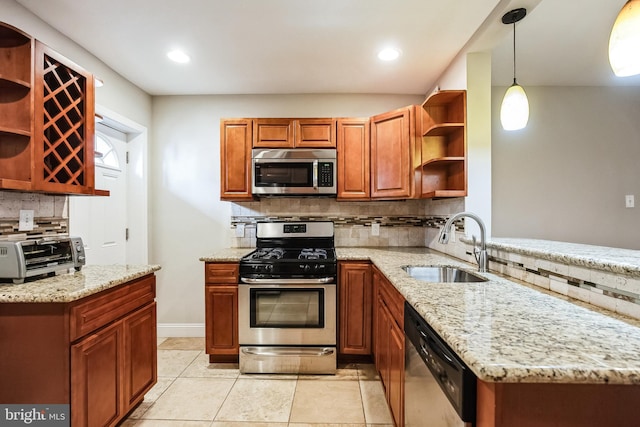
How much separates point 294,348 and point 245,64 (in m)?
2.34

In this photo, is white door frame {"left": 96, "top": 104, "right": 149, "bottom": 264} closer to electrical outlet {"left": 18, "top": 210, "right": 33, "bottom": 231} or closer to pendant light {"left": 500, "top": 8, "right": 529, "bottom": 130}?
electrical outlet {"left": 18, "top": 210, "right": 33, "bottom": 231}

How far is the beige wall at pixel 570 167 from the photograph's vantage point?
285 centimetres

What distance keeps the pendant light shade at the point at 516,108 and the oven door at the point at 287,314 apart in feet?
5.40

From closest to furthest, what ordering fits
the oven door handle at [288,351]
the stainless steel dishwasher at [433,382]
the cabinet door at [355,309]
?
the stainless steel dishwasher at [433,382]
the oven door handle at [288,351]
the cabinet door at [355,309]

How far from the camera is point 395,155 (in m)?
2.56

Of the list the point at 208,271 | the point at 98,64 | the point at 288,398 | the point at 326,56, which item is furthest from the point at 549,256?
the point at 98,64

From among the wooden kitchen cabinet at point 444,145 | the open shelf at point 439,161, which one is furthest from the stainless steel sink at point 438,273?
the open shelf at point 439,161

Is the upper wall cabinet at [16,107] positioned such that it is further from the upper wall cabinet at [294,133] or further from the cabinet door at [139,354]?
the upper wall cabinet at [294,133]

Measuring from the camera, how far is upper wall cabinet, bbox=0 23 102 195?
4.83 ft

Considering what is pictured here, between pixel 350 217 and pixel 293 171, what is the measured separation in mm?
794

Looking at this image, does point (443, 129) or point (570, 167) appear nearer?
point (443, 129)

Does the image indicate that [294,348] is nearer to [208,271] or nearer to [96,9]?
[208,271]

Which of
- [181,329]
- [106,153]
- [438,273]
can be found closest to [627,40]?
[438,273]

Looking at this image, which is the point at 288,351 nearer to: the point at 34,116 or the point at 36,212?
the point at 36,212
